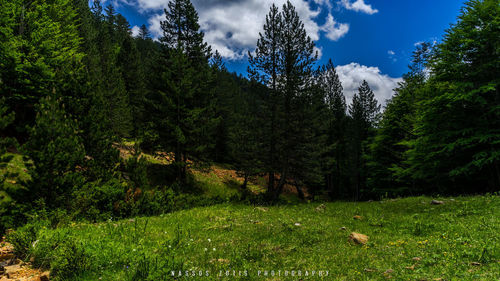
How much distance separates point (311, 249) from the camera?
577 cm

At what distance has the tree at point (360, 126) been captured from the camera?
137 ft

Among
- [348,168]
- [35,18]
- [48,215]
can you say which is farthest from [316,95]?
[348,168]

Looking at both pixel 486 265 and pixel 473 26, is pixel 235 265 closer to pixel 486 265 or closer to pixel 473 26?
pixel 486 265

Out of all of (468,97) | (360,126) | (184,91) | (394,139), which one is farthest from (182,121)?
(360,126)

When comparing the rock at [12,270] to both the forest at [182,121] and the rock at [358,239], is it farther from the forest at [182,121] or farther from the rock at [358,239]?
the rock at [358,239]

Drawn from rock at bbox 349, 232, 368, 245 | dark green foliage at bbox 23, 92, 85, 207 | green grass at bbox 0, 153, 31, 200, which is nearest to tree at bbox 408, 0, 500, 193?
rock at bbox 349, 232, 368, 245

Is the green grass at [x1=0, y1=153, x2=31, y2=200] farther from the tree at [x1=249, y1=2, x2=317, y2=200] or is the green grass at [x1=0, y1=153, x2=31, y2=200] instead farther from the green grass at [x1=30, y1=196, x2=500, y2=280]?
the tree at [x1=249, y1=2, x2=317, y2=200]

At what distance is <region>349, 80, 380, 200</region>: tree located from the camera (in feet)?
137

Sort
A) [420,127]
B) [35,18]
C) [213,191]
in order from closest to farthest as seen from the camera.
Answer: [420,127]
[35,18]
[213,191]

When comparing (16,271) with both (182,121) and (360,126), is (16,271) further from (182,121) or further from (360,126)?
(360,126)

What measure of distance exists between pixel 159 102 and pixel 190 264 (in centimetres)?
1864

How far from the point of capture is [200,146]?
2044 cm

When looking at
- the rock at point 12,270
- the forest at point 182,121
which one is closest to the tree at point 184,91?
the forest at point 182,121

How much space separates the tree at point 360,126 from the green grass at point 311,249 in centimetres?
3484
